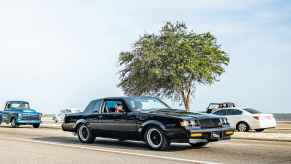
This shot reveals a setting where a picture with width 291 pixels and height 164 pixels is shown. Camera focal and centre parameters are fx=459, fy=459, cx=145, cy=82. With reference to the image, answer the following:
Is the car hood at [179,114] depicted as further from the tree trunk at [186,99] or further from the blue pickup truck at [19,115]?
the tree trunk at [186,99]

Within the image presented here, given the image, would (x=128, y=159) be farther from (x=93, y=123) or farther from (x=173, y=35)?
(x=173, y=35)

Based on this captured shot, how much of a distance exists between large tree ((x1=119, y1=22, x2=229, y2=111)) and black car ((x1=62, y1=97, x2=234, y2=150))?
2644 centimetres

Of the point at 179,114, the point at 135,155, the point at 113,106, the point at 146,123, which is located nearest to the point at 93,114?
the point at 113,106

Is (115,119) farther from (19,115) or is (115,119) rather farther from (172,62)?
(172,62)

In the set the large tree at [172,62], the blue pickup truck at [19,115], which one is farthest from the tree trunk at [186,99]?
the blue pickup truck at [19,115]

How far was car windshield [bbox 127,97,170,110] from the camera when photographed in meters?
12.9

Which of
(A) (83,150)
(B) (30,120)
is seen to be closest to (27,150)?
(A) (83,150)

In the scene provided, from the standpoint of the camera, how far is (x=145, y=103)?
13148mm

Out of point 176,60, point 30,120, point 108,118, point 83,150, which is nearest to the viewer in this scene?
point 83,150

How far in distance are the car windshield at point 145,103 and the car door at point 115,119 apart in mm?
219

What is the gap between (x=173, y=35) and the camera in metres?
42.6

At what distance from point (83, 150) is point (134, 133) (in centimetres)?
144

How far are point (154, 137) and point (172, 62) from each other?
29.8m

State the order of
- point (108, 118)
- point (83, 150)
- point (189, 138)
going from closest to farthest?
point (189, 138) → point (83, 150) → point (108, 118)
